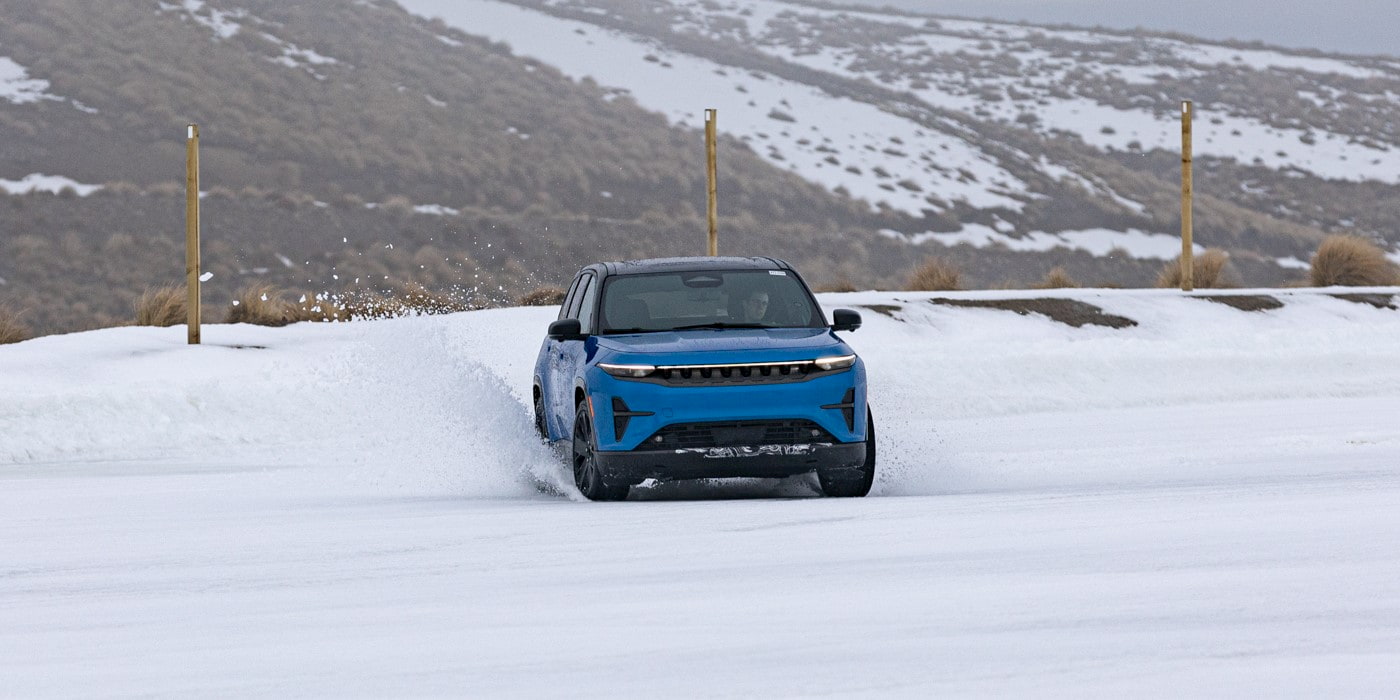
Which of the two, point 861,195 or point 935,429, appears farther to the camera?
point 861,195

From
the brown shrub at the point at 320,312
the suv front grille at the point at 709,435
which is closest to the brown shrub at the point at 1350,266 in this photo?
the brown shrub at the point at 320,312

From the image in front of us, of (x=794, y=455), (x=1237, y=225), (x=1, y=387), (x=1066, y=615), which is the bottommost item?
(x=1237, y=225)

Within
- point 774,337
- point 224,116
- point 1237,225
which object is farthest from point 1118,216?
point 774,337

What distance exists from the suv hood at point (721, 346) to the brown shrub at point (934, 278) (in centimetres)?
2065

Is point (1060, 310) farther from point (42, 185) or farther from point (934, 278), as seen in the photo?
point (42, 185)

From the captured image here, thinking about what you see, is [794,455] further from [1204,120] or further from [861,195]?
[1204,120]

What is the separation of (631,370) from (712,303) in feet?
6.20

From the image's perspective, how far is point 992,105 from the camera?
85125mm

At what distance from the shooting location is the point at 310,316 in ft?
79.7

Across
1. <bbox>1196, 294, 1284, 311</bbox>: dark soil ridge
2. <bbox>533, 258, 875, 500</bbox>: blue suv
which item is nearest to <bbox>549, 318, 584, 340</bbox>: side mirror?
<bbox>533, 258, 875, 500</bbox>: blue suv

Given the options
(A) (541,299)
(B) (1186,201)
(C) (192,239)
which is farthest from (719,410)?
(B) (1186,201)

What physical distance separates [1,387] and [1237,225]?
56.4 meters

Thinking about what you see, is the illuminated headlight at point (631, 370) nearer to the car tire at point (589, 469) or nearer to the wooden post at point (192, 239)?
the car tire at point (589, 469)

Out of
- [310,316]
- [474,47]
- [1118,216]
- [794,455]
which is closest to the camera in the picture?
[794,455]
